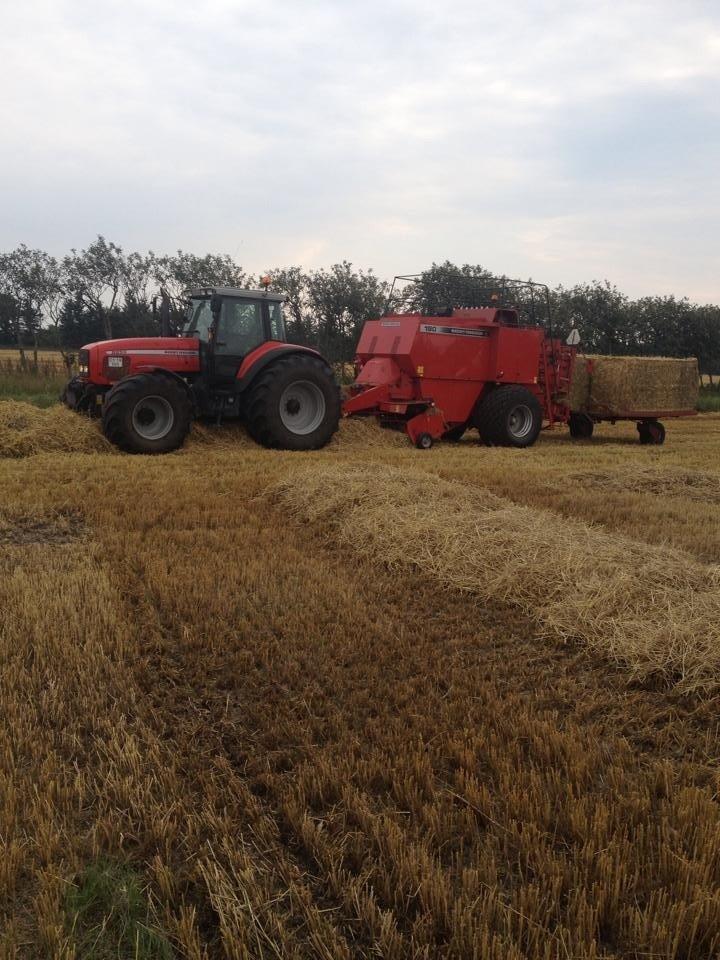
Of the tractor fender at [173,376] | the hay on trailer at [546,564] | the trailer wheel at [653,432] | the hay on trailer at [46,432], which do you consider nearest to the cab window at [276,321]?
the tractor fender at [173,376]

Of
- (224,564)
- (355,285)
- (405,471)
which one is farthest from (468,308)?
(355,285)

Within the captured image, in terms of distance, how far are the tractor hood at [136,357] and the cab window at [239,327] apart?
45cm

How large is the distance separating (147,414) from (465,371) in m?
5.02

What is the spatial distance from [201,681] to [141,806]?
3.08ft

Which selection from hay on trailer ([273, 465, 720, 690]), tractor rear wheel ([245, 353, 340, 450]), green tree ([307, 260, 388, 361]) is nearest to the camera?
hay on trailer ([273, 465, 720, 690])

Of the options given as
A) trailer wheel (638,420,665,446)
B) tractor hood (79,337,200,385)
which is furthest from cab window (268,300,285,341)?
trailer wheel (638,420,665,446)

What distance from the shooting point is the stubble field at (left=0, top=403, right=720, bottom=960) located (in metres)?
1.85

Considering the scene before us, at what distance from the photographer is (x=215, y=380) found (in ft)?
34.0

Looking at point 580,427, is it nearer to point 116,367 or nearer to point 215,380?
point 215,380

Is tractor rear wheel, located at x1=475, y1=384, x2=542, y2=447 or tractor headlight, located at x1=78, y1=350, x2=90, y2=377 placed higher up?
tractor headlight, located at x1=78, y1=350, x2=90, y2=377

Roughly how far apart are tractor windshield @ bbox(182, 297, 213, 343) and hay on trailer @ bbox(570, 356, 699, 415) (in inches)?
264

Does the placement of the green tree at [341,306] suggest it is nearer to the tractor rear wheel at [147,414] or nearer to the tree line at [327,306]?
the tree line at [327,306]

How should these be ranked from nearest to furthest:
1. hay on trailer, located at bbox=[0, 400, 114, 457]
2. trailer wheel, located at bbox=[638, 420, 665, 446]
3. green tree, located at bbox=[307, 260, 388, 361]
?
hay on trailer, located at bbox=[0, 400, 114, 457], trailer wheel, located at bbox=[638, 420, 665, 446], green tree, located at bbox=[307, 260, 388, 361]

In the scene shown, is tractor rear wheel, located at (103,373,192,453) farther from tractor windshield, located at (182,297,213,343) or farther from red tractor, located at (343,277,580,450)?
red tractor, located at (343,277,580,450)
